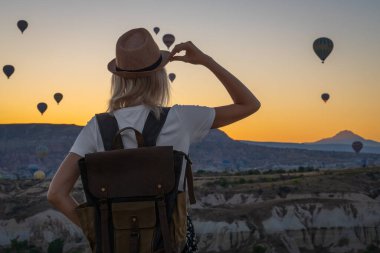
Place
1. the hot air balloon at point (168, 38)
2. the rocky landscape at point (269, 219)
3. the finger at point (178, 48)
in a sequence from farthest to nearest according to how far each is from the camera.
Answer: the hot air balloon at point (168, 38) → the rocky landscape at point (269, 219) → the finger at point (178, 48)

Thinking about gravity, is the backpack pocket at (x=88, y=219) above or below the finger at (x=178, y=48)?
below

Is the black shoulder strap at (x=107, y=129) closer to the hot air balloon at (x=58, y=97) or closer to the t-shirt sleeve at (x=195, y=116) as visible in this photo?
the t-shirt sleeve at (x=195, y=116)

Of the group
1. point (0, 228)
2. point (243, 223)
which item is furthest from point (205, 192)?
point (0, 228)

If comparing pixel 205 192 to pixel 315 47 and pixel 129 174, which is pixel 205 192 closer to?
pixel 315 47

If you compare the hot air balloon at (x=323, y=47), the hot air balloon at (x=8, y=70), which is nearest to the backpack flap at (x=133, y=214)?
the hot air balloon at (x=323, y=47)

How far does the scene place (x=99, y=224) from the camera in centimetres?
374

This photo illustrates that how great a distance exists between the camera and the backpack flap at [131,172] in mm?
3719

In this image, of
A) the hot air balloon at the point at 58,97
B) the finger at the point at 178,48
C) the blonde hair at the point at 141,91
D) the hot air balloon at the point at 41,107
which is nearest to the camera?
the blonde hair at the point at 141,91

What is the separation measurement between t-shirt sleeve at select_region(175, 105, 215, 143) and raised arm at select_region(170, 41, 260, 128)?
101 mm

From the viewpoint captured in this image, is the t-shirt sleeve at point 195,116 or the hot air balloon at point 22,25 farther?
the hot air balloon at point 22,25

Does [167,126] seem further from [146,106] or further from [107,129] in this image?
[107,129]

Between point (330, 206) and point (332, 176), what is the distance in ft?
50.6

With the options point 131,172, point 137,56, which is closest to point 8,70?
point 137,56

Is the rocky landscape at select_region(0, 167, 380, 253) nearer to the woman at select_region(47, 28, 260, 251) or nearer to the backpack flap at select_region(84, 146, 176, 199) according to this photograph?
the woman at select_region(47, 28, 260, 251)
